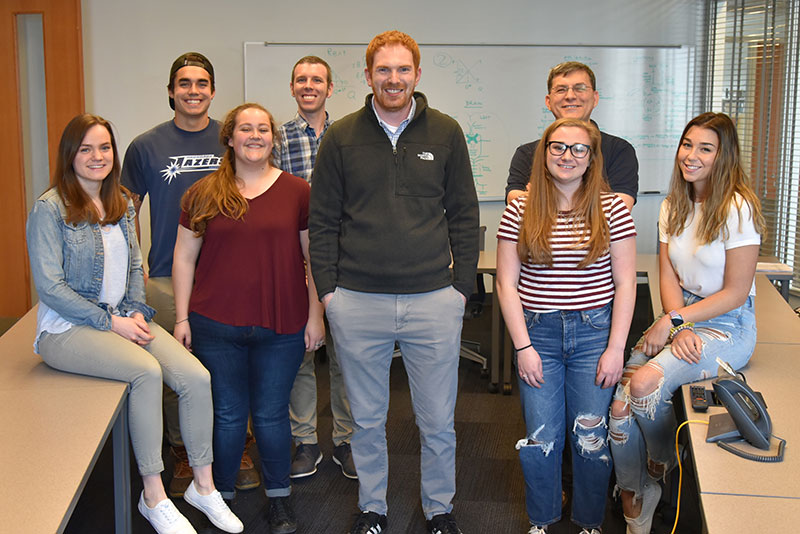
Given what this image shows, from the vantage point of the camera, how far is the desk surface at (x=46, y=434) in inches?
63.2

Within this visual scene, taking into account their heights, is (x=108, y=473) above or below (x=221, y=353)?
below

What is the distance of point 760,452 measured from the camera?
1796 millimetres

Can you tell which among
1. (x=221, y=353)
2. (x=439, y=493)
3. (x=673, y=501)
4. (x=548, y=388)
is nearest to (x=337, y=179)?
(x=221, y=353)

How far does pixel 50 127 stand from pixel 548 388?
439cm

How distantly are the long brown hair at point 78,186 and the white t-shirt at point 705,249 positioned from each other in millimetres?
1811

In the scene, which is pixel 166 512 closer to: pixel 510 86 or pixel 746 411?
pixel 746 411

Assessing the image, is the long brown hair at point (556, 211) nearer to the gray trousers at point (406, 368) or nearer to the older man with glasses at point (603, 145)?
the gray trousers at point (406, 368)

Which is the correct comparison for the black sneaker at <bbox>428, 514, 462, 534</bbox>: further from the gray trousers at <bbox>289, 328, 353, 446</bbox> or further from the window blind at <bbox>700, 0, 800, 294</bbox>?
the window blind at <bbox>700, 0, 800, 294</bbox>

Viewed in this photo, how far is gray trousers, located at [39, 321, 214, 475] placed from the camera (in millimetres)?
2287

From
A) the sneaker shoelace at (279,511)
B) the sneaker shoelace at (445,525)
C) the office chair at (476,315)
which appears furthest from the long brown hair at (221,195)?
the office chair at (476,315)

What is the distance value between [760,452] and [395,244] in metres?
1.11

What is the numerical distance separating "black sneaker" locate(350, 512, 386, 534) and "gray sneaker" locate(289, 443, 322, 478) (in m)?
0.54

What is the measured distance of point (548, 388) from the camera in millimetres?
Result: 2336

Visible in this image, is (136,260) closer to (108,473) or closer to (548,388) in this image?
(108,473)
